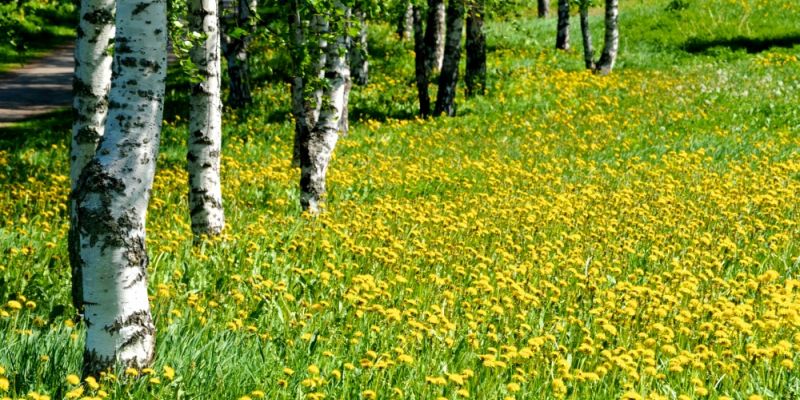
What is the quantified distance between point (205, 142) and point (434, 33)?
14239 mm

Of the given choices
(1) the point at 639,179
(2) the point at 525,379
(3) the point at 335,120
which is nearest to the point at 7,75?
(3) the point at 335,120

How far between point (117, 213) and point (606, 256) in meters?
4.92

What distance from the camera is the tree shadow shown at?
26047 mm

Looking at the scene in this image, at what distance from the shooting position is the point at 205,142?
8.02 meters

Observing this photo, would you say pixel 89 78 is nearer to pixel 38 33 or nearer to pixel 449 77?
pixel 449 77

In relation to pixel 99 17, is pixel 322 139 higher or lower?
lower

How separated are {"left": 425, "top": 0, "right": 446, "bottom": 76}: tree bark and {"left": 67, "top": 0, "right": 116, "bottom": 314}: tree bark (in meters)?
12.3

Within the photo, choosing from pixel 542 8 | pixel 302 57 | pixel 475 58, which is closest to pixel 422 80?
pixel 475 58

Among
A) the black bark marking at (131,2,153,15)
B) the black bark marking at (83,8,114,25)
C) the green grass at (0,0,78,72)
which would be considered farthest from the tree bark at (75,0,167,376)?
the green grass at (0,0,78,72)

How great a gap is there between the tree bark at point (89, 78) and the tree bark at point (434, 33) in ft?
40.5

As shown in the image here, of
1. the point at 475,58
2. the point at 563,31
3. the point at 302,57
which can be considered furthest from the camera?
the point at 563,31

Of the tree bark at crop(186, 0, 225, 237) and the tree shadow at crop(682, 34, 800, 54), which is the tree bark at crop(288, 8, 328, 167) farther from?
the tree shadow at crop(682, 34, 800, 54)

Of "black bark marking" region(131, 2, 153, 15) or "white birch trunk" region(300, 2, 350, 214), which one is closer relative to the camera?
"black bark marking" region(131, 2, 153, 15)

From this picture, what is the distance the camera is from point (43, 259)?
7059 mm
